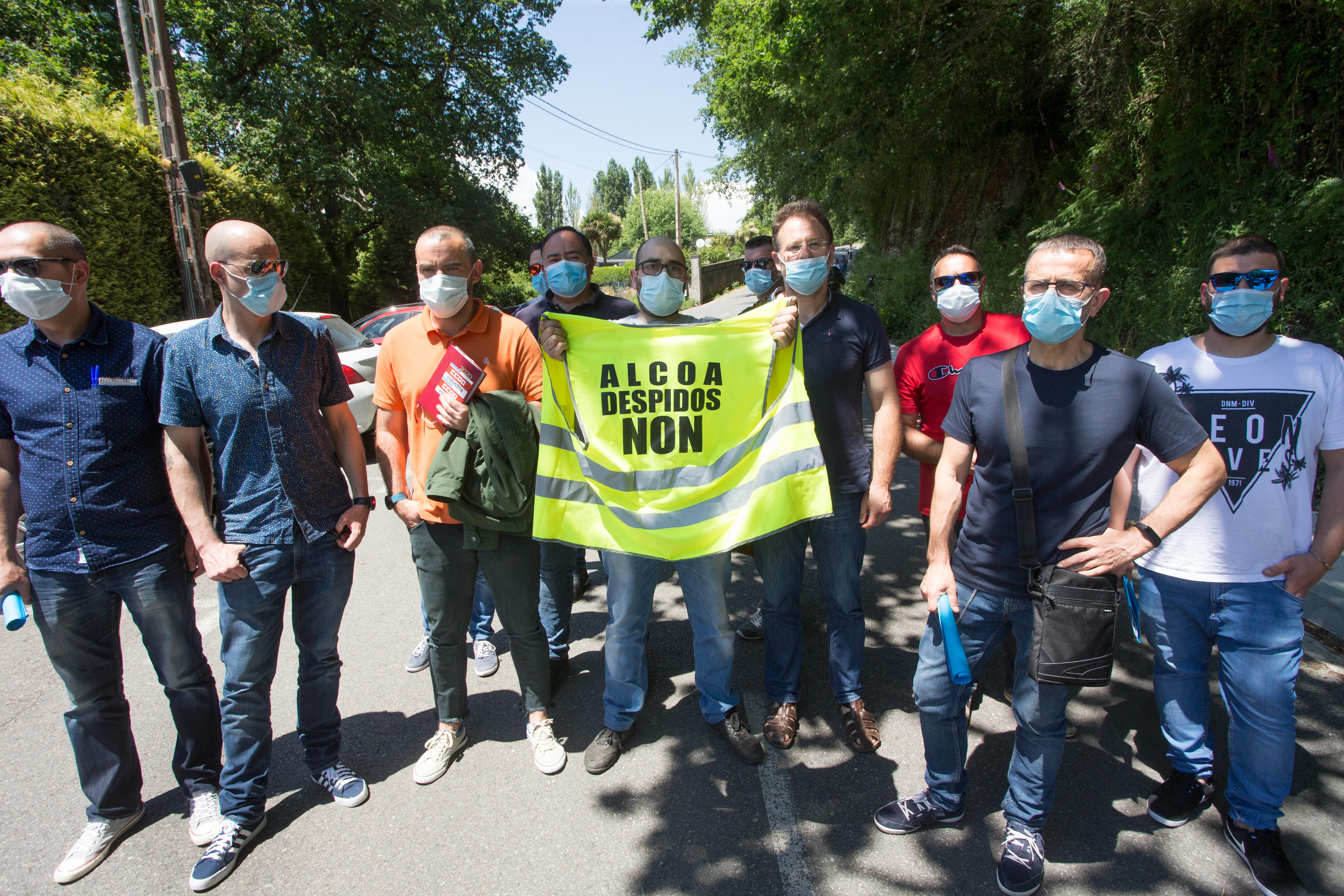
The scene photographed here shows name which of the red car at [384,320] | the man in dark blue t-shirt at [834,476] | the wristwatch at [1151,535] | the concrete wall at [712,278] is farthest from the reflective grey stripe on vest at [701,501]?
the concrete wall at [712,278]

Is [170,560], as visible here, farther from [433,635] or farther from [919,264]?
[919,264]

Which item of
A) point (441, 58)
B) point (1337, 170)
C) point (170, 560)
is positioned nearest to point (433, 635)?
point (170, 560)

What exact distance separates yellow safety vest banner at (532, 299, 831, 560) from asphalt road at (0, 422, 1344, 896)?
1058mm

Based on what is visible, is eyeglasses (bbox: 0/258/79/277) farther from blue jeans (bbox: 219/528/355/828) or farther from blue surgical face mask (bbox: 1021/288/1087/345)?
blue surgical face mask (bbox: 1021/288/1087/345)

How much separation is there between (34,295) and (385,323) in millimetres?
9617

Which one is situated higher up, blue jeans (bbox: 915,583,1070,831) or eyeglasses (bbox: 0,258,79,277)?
eyeglasses (bbox: 0,258,79,277)

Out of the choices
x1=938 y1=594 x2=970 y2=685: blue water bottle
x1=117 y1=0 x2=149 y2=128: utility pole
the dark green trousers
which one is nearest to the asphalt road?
the dark green trousers

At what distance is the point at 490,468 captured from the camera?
2.76m

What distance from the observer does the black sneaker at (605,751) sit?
299cm

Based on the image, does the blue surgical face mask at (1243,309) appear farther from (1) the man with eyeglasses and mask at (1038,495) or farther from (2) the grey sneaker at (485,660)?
(2) the grey sneaker at (485,660)

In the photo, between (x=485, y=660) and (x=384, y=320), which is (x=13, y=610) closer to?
(x=485, y=660)

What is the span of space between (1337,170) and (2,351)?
880cm

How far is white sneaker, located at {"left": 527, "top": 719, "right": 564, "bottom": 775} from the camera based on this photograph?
3002 mm

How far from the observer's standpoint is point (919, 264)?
15.5 m
